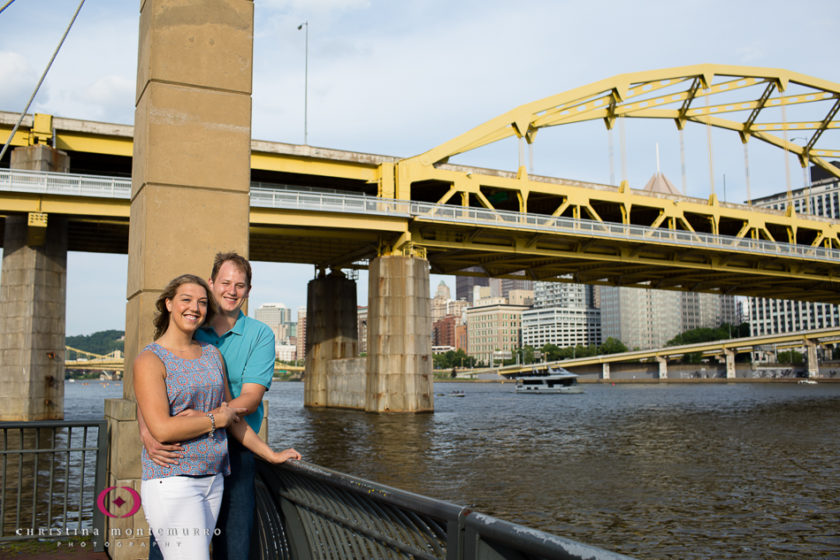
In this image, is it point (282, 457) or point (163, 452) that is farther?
point (282, 457)

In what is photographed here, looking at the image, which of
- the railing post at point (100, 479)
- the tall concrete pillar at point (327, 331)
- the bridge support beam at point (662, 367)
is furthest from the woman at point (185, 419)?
the bridge support beam at point (662, 367)

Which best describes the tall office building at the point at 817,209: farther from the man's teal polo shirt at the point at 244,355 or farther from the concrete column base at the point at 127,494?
the man's teal polo shirt at the point at 244,355

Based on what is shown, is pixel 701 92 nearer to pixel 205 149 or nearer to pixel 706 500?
pixel 706 500

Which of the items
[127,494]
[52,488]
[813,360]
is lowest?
[813,360]

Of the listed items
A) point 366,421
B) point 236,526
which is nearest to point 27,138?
point 366,421

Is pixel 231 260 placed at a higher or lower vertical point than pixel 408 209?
lower

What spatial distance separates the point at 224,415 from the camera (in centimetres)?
421

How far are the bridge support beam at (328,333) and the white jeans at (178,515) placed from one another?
48.2 metres

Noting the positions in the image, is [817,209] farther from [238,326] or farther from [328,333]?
[238,326]

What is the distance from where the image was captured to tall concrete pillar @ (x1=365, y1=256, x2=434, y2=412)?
1619 inches

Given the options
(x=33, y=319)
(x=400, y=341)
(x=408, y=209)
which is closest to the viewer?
(x=33, y=319)

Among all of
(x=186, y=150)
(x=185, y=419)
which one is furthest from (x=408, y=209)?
(x=185, y=419)

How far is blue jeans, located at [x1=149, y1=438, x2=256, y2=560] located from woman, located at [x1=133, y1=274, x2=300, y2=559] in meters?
0.20

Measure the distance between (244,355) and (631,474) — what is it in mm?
15920
